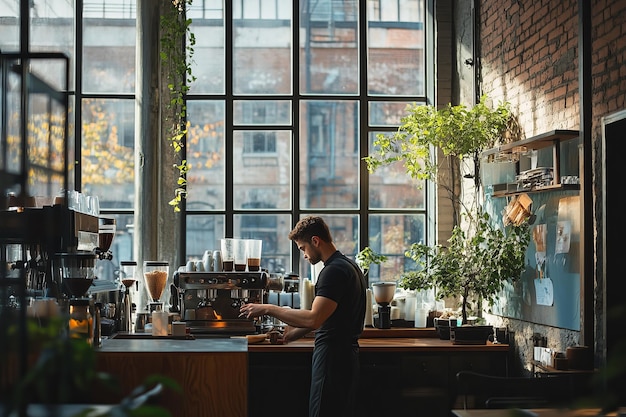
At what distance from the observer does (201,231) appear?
8.08m

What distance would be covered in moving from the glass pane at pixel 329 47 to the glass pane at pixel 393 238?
122cm

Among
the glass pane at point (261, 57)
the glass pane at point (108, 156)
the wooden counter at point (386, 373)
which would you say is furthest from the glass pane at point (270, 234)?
the wooden counter at point (386, 373)

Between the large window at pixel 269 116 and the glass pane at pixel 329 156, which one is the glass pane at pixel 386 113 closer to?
the large window at pixel 269 116

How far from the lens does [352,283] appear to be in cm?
504

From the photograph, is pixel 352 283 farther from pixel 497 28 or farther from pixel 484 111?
pixel 497 28

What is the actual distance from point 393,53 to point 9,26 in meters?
3.41

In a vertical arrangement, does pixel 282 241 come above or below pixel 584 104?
below

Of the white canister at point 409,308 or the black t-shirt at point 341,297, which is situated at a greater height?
the black t-shirt at point 341,297

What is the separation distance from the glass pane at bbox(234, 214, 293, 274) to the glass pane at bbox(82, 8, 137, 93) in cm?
158

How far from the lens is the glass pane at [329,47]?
8.22 metres

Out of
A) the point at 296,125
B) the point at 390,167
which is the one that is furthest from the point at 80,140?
the point at 390,167

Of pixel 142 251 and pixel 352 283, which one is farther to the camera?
pixel 142 251

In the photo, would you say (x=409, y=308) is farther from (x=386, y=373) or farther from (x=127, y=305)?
(x=127, y=305)

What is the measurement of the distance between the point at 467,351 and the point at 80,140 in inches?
151
